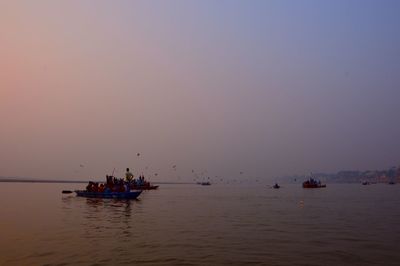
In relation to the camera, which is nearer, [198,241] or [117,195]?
[198,241]

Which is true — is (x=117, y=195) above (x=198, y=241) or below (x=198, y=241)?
above

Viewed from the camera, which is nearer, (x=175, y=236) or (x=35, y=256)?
(x=35, y=256)

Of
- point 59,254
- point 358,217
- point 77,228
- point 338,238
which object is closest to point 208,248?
point 59,254

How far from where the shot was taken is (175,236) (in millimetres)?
30641

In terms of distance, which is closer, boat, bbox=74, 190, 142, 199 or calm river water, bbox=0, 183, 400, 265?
calm river water, bbox=0, 183, 400, 265

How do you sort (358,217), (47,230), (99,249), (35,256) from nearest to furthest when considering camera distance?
(35,256)
(99,249)
(47,230)
(358,217)

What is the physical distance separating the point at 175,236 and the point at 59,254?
9099mm

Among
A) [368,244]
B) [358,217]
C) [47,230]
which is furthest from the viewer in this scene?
[358,217]

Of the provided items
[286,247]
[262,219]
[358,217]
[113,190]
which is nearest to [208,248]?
[286,247]

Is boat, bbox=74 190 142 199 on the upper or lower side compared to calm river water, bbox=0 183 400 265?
upper

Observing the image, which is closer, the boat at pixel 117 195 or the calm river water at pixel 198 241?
the calm river water at pixel 198 241

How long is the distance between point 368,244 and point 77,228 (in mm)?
21856

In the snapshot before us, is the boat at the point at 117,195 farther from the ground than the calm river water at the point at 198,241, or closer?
farther from the ground

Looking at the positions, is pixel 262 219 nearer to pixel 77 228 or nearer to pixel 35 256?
pixel 77 228
